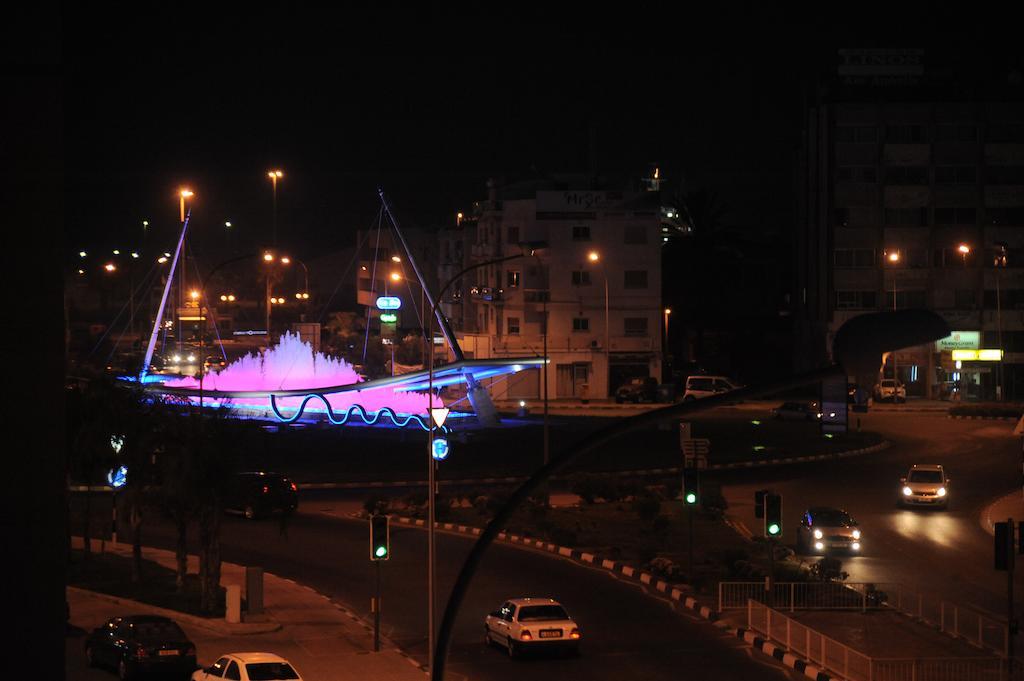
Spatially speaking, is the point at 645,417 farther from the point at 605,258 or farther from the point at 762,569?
the point at 605,258

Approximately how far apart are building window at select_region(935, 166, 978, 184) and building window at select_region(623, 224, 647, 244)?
17.8 m

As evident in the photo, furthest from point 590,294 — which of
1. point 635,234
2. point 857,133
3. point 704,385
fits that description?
point 857,133

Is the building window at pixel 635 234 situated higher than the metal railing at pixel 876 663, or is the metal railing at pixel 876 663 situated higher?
the building window at pixel 635 234

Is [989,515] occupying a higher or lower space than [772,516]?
lower

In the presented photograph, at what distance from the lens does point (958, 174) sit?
78938 millimetres

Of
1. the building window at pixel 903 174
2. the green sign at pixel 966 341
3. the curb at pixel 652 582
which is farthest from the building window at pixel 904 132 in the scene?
the curb at pixel 652 582

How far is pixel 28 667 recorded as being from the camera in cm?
515

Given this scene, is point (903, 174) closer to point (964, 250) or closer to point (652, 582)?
point (964, 250)

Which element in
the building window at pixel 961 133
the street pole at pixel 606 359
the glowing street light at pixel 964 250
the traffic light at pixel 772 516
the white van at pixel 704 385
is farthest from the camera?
the street pole at pixel 606 359

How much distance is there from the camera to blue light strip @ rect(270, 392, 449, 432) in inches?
2256

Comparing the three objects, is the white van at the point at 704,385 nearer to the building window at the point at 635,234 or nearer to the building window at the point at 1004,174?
the building window at the point at 635,234

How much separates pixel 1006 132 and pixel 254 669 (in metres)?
70.8

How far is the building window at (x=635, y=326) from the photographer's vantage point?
8075cm

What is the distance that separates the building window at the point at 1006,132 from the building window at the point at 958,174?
215 centimetres
